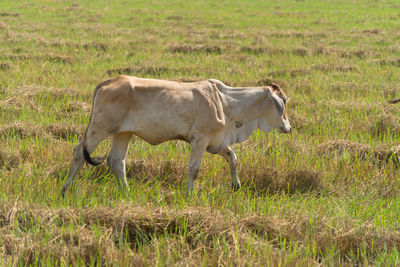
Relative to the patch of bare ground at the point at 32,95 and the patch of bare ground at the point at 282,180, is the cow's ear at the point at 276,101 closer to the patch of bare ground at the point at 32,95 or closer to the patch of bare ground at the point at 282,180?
the patch of bare ground at the point at 282,180

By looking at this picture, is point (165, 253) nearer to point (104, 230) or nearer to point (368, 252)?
point (104, 230)

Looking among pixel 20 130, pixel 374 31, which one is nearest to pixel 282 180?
pixel 20 130

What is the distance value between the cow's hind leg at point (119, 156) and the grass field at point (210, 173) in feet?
0.37

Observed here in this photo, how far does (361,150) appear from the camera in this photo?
234 inches

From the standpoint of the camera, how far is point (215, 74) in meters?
10.4

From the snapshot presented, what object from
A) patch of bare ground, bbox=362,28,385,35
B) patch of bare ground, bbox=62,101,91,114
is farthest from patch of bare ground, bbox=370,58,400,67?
patch of bare ground, bbox=62,101,91,114

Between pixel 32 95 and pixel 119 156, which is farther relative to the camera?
pixel 32 95

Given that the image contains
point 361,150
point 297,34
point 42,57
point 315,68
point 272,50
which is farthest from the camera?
point 297,34

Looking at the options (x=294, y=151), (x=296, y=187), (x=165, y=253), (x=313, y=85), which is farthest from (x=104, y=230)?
(x=313, y=85)

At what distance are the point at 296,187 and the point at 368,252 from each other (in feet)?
5.08

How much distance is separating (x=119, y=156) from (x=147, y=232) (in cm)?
133

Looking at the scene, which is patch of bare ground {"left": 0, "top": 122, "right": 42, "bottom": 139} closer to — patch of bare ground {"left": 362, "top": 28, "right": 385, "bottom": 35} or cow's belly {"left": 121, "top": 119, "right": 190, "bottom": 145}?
cow's belly {"left": 121, "top": 119, "right": 190, "bottom": 145}

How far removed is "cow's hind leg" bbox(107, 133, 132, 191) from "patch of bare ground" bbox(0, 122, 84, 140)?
1400 millimetres

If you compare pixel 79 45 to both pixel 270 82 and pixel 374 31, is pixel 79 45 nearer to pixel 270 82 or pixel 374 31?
pixel 270 82
